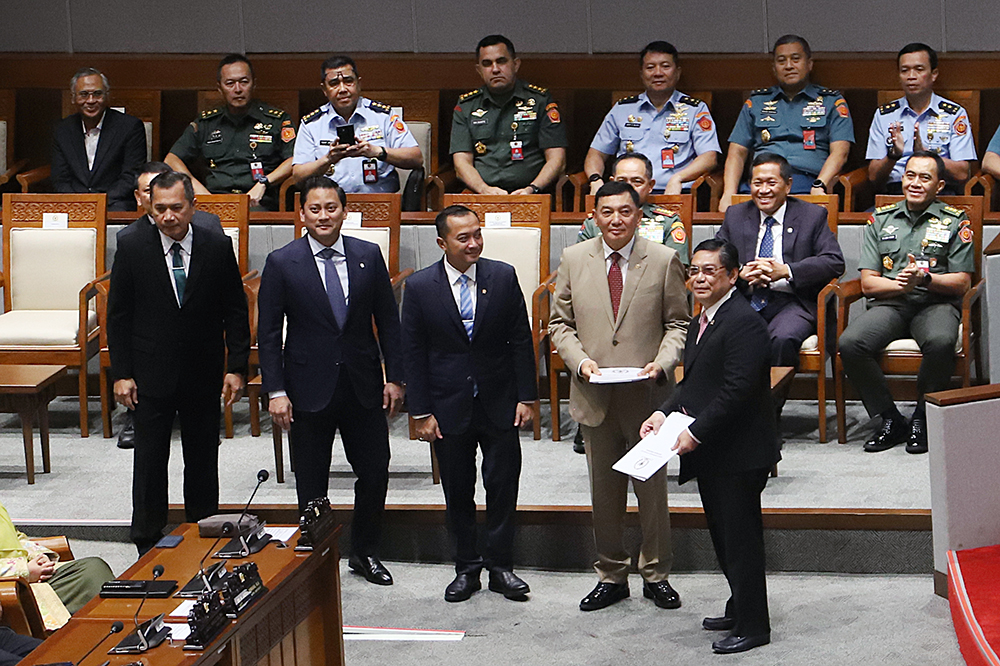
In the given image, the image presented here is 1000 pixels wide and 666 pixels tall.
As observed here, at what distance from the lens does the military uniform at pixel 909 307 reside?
482cm

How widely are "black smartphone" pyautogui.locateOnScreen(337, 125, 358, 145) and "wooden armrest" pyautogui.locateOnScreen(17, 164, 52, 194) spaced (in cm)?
174

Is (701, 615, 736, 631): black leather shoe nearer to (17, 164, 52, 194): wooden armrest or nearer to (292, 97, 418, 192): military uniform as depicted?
(292, 97, 418, 192): military uniform

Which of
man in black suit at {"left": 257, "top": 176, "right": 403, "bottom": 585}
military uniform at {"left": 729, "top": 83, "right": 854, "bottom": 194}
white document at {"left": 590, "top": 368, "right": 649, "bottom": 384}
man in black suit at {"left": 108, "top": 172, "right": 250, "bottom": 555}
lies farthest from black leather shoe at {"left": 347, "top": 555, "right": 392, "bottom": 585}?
military uniform at {"left": 729, "top": 83, "right": 854, "bottom": 194}

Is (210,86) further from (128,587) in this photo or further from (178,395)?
(128,587)

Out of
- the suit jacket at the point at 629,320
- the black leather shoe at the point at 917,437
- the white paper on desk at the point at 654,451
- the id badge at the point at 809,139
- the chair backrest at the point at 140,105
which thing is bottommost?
the black leather shoe at the point at 917,437

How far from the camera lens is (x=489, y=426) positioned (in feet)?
13.5

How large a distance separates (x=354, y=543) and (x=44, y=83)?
3855 millimetres

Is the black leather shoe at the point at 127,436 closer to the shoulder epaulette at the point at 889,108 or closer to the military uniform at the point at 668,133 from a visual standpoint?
the military uniform at the point at 668,133

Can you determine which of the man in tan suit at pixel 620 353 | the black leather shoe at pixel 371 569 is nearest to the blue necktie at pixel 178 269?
the black leather shoe at pixel 371 569

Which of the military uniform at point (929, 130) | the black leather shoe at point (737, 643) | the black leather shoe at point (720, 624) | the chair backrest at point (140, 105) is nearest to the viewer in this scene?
the black leather shoe at point (737, 643)

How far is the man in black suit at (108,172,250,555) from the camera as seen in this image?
13.6 ft

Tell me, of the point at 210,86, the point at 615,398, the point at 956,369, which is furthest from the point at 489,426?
the point at 210,86

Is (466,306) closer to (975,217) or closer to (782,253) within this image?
(782,253)

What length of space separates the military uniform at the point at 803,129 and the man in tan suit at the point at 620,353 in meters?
2.04
